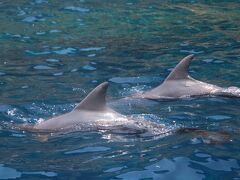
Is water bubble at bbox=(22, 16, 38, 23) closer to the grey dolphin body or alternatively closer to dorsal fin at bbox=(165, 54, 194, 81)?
dorsal fin at bbox=(165, 54, 194, 81)

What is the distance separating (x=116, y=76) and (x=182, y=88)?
1.59 meters

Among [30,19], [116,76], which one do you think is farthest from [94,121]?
[30,19]

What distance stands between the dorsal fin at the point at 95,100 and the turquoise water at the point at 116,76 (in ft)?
1.35

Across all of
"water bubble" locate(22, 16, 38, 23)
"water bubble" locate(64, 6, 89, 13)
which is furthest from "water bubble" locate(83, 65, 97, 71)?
"water bubble" locate(64, 6, 89, 13)

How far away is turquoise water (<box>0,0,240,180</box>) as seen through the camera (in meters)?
6.85

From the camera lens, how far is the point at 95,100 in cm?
805

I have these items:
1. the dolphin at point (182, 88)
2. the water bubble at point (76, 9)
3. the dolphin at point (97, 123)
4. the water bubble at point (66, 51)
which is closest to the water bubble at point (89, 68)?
the water bubble at point (66, 51)

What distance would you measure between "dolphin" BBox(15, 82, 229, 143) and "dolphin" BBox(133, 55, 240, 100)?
1587 mm

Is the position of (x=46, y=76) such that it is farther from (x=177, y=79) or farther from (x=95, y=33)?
(x=95, y=33)

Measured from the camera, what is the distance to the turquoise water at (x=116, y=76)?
6.85 metres

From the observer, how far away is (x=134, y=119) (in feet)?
26.4

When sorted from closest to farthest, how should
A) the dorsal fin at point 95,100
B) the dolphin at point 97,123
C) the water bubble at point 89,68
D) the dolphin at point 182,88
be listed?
the dolphin at point 97,123, the dorsal fin at point 95,100, the dolphin at point 182,88, the water bubble at point 89,68

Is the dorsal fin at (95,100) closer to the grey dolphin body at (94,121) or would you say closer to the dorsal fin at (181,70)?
the grey dolphin body at (94,121)

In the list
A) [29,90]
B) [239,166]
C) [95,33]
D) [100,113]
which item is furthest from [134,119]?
[95,33]
